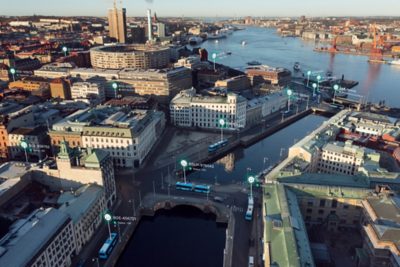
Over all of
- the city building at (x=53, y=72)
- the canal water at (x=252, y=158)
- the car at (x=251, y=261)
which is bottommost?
the canal water at (x=252, y=158)

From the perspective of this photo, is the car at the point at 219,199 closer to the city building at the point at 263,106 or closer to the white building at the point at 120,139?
the white building at the point at 120,139

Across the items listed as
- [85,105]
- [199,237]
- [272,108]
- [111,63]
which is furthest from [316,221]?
[111,63]

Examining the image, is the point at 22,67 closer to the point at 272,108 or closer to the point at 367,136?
the point at 272,108

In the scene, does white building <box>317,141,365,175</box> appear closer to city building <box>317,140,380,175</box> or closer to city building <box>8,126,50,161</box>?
city building <box>317,140,380,175</box>

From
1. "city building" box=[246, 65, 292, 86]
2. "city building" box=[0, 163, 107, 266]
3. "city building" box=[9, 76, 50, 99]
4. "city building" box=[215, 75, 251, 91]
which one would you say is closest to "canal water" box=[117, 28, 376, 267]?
"city building" box=[0, 163, 107, 266]

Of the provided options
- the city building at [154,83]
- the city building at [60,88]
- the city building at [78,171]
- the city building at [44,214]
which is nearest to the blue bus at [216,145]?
the city building at [78,171]
